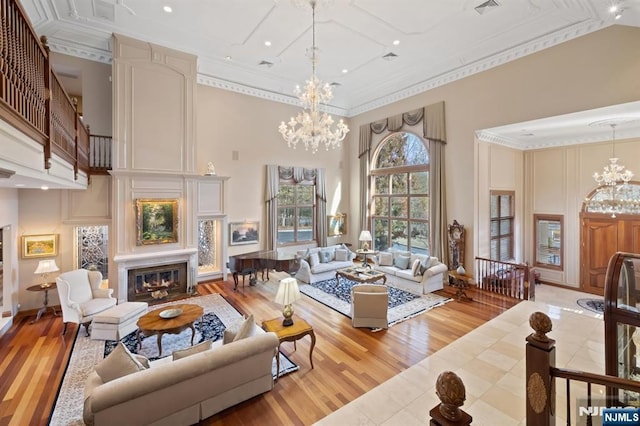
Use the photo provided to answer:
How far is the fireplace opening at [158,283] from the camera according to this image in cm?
650

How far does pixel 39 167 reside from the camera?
9.32ft

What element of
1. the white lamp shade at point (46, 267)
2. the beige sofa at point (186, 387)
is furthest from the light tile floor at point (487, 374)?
the white lamp shade at point (46, 267)

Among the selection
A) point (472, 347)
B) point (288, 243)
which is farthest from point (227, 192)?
point (472, 347)

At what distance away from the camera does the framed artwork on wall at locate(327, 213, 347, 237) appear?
1092 cm

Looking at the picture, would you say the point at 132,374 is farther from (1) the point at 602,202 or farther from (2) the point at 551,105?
(1) the point at 602,202

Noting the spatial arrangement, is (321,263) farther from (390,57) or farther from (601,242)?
(601,242)

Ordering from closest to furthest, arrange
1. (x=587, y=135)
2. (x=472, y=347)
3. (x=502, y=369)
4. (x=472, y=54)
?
(x=502, y=369), (x=472, y=347), (x=472, y=54), (x=587, y=135)

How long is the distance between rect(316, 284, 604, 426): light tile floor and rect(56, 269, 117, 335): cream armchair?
441 centimetres

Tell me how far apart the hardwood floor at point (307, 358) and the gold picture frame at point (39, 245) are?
125cm

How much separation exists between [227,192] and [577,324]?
330 inches

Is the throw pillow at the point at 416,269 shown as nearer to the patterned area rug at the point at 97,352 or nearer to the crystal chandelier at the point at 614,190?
the patterned area rug at the point at 97,352

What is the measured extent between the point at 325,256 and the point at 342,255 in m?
0.57

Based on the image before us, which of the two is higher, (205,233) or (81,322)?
(205,233)

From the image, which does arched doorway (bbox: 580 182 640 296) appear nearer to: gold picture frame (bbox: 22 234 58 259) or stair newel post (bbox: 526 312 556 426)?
stair newel post (bbox: 526 312 556 426)
